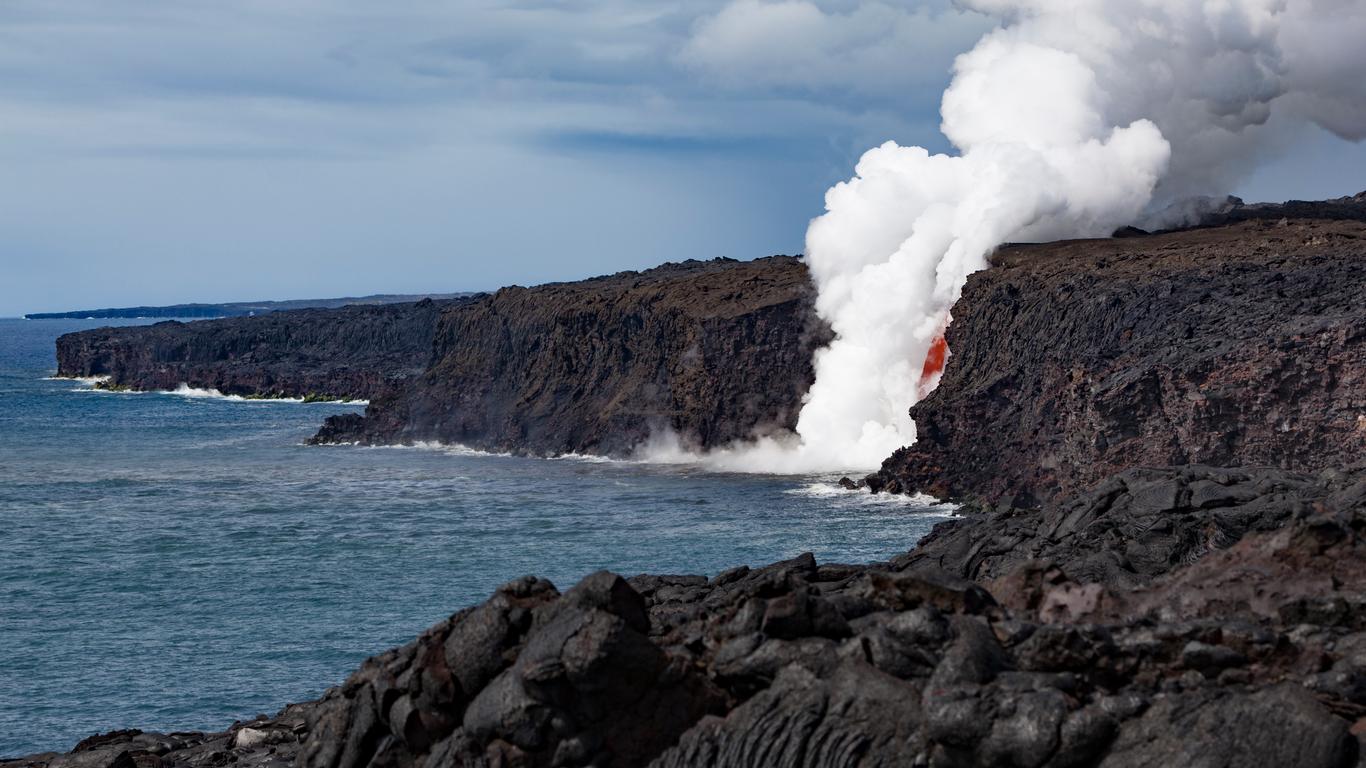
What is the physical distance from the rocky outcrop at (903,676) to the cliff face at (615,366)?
244ft

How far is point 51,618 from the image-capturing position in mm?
52344

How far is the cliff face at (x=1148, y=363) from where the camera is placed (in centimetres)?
5853

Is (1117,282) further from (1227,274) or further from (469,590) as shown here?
(469,590)

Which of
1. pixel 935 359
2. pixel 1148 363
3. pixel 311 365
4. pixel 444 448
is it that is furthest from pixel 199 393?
pixel 1148 363

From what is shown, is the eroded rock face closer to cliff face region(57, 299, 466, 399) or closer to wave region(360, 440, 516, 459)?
wave region(360, 440, 516, 459)

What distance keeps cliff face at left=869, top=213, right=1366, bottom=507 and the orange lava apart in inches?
275

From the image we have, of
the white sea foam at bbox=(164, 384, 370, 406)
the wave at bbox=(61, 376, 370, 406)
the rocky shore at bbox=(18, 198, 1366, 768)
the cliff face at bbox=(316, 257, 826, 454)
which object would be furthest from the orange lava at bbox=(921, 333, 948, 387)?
the wave at bbox=(61, 376, 370, 406)

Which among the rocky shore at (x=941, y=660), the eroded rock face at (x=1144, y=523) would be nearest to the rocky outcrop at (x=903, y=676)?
the rocky shore at (x=941, y=660)

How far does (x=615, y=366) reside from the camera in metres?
106

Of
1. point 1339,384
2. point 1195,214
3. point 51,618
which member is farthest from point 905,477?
point 51,618

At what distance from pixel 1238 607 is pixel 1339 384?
3905 cm

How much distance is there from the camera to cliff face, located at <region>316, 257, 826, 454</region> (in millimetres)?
98125

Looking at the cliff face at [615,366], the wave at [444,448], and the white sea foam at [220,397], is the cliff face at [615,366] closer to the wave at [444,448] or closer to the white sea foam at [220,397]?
the wave at [444,448]

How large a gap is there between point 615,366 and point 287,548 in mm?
41176
